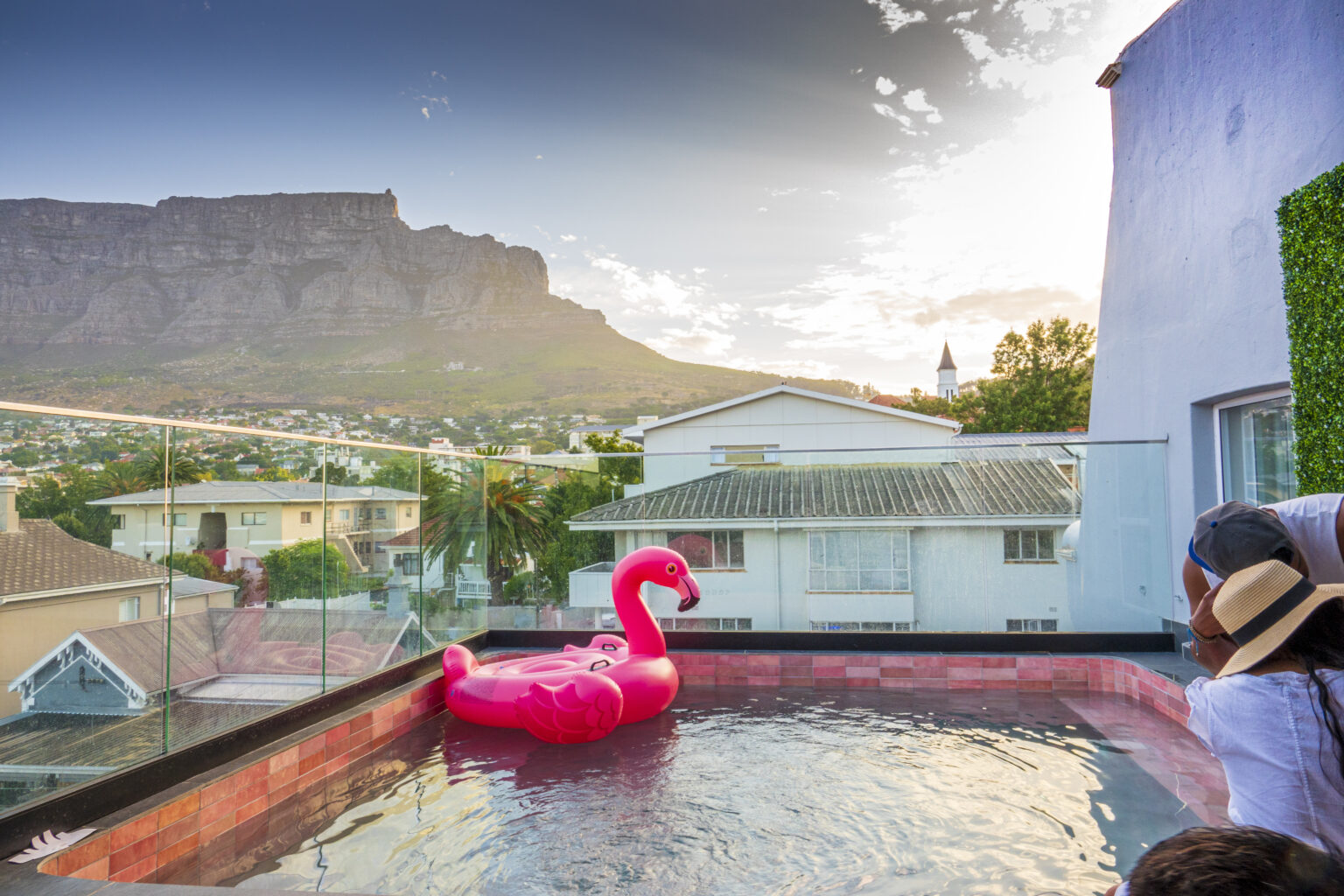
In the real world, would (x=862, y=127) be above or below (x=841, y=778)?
above

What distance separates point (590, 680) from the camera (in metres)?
4.93

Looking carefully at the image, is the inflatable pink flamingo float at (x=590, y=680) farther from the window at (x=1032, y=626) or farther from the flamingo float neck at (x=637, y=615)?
the window at (x=1032, y=626)

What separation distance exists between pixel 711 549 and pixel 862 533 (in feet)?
4.88

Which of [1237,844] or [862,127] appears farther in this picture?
[862,127]

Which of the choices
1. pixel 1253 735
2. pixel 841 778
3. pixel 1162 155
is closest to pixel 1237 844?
pixel 1253 735

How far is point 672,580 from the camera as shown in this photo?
596cm

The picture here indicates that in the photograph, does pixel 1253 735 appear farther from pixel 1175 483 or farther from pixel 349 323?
pixel 349 323

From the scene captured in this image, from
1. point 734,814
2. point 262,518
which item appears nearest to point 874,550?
point 734,814

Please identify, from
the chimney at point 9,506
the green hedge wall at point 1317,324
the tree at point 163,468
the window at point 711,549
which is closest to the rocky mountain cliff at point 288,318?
the window at point 711,549

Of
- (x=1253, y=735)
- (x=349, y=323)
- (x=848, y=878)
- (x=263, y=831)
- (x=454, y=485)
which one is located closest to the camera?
(x=1253, y=735)

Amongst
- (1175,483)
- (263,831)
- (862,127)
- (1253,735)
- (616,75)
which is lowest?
(263,831)

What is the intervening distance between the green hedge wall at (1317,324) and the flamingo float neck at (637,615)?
4.32 m

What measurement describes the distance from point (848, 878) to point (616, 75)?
29.3m

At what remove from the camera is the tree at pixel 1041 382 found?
42125 mm
